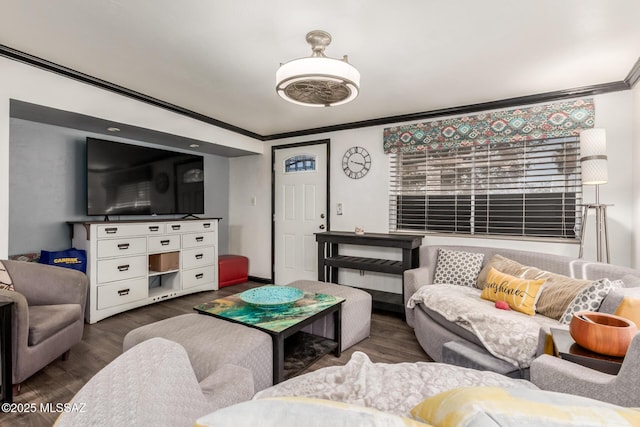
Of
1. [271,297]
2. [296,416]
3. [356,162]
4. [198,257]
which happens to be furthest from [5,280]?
[356,162]

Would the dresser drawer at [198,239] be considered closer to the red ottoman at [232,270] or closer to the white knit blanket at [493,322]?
the red ottoman at [232,270]

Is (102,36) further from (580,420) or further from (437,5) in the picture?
(580,420)

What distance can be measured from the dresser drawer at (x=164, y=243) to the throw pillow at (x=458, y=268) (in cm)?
309

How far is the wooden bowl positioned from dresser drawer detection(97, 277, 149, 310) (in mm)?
3820

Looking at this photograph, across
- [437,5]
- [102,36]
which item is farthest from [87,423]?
[102,36]

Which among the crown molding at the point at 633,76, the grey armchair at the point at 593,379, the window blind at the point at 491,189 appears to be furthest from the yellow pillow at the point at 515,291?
the crown molding at the point at 633,76

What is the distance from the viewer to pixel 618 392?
3.29ft

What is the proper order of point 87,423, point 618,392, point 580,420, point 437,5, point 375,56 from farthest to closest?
1. point 375,56
2. point 437,5
3. point 618,392
4. point 87,423
5. point 580,420

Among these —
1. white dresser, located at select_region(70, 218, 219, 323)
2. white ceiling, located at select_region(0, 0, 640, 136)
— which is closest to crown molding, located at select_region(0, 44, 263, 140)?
white ceiling, located at select_region(0, 0, 640, 136)

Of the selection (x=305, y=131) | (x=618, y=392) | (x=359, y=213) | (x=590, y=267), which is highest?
(x=305, y=131)

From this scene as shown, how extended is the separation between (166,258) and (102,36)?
8.30 feet

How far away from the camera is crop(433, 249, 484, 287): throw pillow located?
2.96 meters

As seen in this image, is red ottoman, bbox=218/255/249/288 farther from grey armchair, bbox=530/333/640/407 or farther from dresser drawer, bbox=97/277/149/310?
grey armchair, bbox=530/333/640/407

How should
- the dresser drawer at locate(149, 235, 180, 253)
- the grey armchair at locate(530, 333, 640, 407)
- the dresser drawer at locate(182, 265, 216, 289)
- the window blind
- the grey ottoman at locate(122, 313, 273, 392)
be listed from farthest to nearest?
the dresser drawer at locate(182, 265, 216, 289) → the dresser drawer at locate(149, 235, 180, 253) → the window blind → the grey ottoman at locate(122, 313, 273, 392) → the grey armchair at locate(530, 333, 640, 407)
